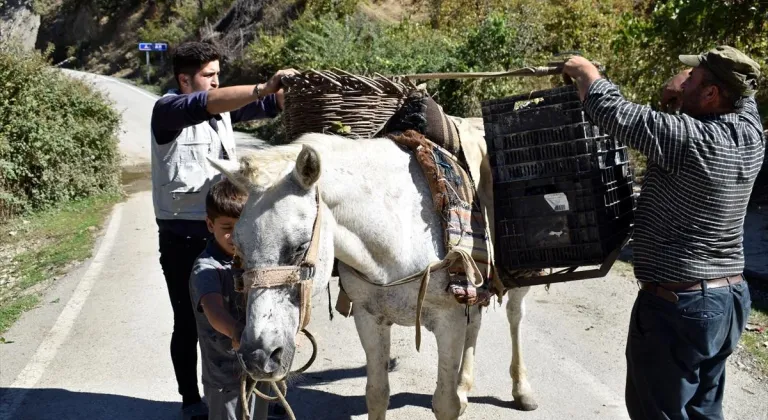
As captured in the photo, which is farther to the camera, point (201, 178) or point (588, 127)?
point (201, 178)

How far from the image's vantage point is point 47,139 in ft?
34.7

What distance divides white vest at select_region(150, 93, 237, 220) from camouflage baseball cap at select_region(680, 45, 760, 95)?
8.36 ft

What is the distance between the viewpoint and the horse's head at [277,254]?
2.48 meters

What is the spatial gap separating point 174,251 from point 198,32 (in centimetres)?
3470

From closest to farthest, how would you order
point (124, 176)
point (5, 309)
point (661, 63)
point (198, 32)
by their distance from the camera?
point (5, 309)
point (661, 63)
point (124, 176)
point (198, 32)

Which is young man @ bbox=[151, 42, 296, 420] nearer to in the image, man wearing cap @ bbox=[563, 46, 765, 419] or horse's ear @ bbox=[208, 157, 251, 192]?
horse's ear @ bbox=[208, 157, 251, 192]

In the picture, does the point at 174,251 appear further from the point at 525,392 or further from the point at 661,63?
the point at 661,63

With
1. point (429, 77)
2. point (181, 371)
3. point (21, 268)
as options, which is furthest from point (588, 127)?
point (21, 268)

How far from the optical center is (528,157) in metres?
3.43

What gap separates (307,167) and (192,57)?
5.02ft

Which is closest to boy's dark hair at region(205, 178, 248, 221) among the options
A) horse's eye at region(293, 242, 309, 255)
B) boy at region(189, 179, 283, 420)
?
boy at region(189, 179, 283, 420)

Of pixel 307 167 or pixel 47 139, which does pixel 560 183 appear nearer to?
pixel 307 167

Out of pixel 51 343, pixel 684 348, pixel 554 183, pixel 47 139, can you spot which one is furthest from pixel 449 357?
pixel 47 139

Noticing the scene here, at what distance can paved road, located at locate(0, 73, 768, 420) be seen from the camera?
449 centimetres
